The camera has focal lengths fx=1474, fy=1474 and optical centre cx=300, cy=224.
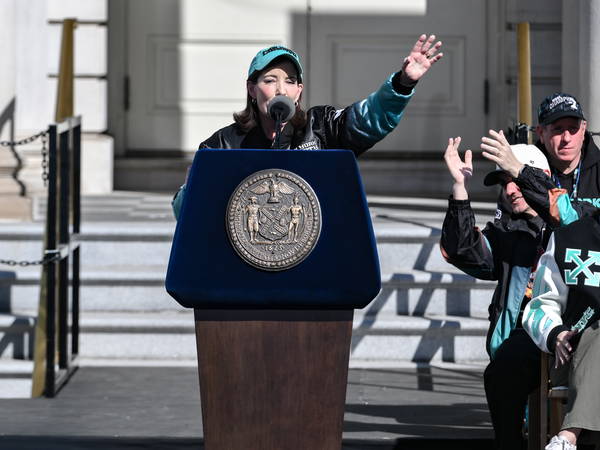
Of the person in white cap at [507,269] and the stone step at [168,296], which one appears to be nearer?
the person in white cap at [507,269]

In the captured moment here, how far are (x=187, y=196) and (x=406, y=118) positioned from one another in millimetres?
6489

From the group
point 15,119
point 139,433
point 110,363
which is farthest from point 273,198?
point 15,119

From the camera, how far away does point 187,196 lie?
3.88 metres

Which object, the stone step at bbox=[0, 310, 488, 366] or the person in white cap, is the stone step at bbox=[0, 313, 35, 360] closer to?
the stone step at bbox=[0, 310, 488, 366]

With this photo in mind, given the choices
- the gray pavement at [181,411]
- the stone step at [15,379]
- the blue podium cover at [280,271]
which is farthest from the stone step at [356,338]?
the blue podium cover at [280,271]

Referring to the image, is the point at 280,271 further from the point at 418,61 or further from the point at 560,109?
the point at 560,109

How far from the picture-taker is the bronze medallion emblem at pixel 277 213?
12.7 ft

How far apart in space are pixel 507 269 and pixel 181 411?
1870 millimetres

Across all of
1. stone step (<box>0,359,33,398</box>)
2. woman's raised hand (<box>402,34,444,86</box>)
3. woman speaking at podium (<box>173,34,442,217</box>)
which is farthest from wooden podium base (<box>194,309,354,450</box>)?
stone step (<box>0,359,33,398</box>)

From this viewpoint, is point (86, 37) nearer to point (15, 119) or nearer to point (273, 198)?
point (15, 119)

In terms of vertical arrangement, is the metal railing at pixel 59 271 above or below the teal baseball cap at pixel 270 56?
below

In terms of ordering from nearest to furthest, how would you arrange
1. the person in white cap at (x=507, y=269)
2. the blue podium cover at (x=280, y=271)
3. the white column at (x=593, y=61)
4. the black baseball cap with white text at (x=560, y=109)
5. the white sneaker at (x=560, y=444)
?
the blue podium cover at (x=280, y=271), the white sneaker at (x=560, y=444), the person in white cap at (x=507, y=269), the black baseball cap with white text at (x=560, y=109), the white column at (x=593, y=61)

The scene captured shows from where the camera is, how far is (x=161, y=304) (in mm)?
7859

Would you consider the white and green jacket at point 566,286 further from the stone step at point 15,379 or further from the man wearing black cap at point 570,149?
the stone step at point 15,379
